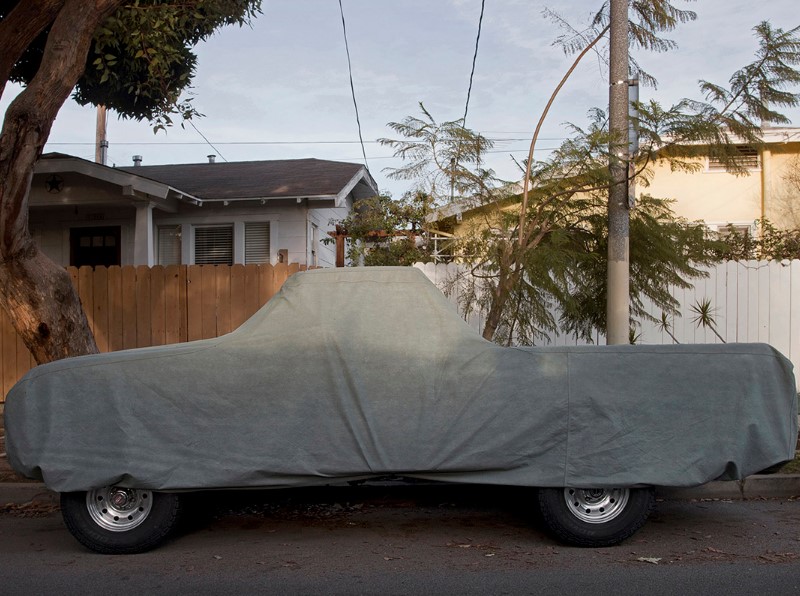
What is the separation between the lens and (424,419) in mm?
5086

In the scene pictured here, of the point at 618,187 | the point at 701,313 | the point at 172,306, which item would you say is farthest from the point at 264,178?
the point at 618,187

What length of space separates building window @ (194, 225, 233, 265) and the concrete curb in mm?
9250

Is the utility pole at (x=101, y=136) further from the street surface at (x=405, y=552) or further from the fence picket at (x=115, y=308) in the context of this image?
the street surface at (x=405, y=552)

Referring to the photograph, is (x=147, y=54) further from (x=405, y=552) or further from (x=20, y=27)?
(x=405, y=552)

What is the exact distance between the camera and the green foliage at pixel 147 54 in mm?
9523

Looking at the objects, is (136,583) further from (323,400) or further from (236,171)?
(236,171)

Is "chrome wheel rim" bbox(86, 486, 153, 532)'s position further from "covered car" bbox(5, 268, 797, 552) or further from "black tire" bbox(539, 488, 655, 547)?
"black tire" bbox(539, 488, 655, 547)

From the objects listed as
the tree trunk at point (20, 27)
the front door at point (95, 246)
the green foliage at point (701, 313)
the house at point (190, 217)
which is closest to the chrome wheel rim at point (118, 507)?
the tree trunk at point (20, 27)

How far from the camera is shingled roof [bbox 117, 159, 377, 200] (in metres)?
14.7

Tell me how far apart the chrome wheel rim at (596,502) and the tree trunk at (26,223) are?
→ 5206 millimetres

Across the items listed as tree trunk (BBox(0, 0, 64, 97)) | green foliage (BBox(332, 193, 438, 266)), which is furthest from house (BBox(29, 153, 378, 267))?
tree trunk (BBox(0, 0, 64, 97))

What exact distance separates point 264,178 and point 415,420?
11898 mm

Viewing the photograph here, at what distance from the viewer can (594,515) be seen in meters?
5.14

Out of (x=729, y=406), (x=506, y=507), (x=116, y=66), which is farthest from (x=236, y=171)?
(x=729, y=406)
